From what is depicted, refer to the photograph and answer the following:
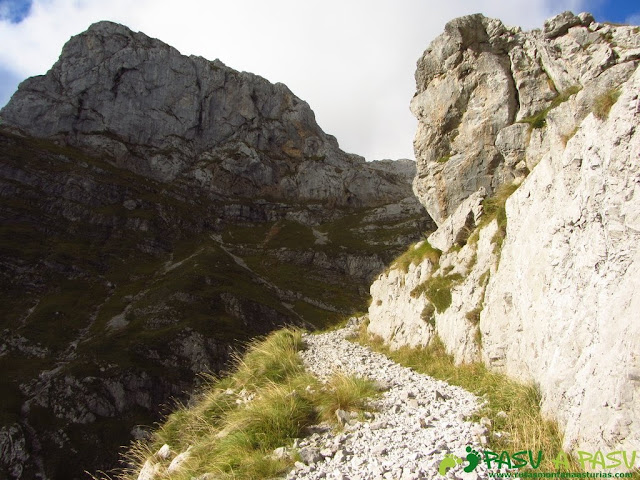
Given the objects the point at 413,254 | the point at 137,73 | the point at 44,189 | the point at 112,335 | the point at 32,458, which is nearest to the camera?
the point at 413,254

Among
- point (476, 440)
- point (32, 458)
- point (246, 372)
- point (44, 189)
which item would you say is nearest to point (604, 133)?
point (476, 440)

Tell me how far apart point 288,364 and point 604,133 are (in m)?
12.2

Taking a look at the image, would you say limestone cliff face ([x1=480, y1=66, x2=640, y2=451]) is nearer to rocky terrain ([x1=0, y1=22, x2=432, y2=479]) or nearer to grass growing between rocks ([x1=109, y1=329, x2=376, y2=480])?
grass growing between rocks ([x1=109, y1=329, x2=376, y2=480])

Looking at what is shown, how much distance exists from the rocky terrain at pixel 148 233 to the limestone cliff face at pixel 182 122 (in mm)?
612

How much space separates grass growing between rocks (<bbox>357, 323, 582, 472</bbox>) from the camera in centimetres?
732

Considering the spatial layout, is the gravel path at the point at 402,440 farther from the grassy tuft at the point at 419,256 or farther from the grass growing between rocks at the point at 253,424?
the grassy tuft at the point at 419,256

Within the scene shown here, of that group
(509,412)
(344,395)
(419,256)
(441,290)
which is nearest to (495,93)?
(419,256)

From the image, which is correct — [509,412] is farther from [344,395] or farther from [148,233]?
[148,233]

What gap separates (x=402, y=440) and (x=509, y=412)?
252 centimetres

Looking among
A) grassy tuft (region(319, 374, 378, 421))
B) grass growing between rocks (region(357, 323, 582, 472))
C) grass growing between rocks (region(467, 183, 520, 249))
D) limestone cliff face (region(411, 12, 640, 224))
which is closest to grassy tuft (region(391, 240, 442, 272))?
limestone cliff face (region(411, 12, 640, 224))

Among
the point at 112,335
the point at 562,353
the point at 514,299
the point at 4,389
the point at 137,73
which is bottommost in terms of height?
the point at 4,389

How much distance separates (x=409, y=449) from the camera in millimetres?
7711

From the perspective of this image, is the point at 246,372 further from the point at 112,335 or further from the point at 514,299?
the point at 112,335

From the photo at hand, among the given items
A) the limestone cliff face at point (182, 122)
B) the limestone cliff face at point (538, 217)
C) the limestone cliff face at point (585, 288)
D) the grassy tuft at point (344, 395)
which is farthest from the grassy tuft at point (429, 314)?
the limestone cliff face at point (182, 122)
